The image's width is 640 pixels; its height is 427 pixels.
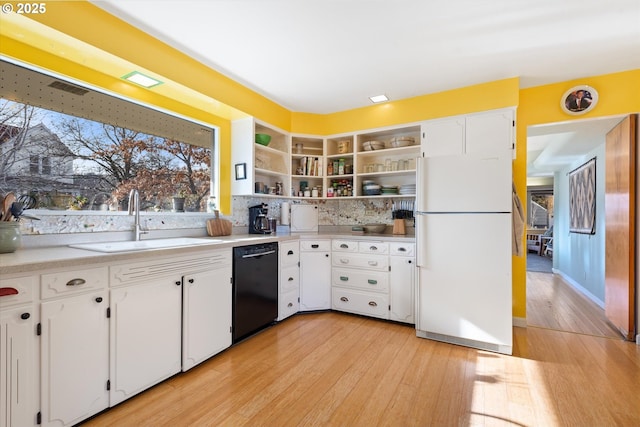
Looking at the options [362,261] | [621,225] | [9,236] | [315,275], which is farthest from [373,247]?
[9,236]

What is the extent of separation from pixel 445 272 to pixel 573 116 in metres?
2.12

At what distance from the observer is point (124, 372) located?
1777mm

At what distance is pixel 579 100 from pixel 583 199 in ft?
9.00

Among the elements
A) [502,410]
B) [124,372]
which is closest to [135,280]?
[124,372]

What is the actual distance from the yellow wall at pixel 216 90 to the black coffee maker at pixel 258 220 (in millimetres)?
314

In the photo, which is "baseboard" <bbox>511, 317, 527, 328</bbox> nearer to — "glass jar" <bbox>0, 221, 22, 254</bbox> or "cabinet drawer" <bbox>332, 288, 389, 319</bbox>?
"cabinet drawer" <bbox>332, 288, 389, 319</bbox>

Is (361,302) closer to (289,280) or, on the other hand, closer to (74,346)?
(289,280)

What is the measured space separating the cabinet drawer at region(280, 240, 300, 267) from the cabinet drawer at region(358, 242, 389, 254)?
0.74m

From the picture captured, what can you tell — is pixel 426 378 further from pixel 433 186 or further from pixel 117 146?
pixel 117 146

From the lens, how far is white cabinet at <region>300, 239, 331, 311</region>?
3441 millimetres

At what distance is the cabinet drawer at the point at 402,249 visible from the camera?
306 cm

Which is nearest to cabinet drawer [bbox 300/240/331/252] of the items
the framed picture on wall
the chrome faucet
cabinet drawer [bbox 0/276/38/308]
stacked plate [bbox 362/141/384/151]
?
stacked plate [bbox 362/141/384/151]

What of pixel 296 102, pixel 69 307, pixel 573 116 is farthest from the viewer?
pixel 296 102

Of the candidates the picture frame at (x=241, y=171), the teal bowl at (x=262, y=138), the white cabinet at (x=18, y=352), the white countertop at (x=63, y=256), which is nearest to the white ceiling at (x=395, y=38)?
the teal bowl at (x=262, y=138)
